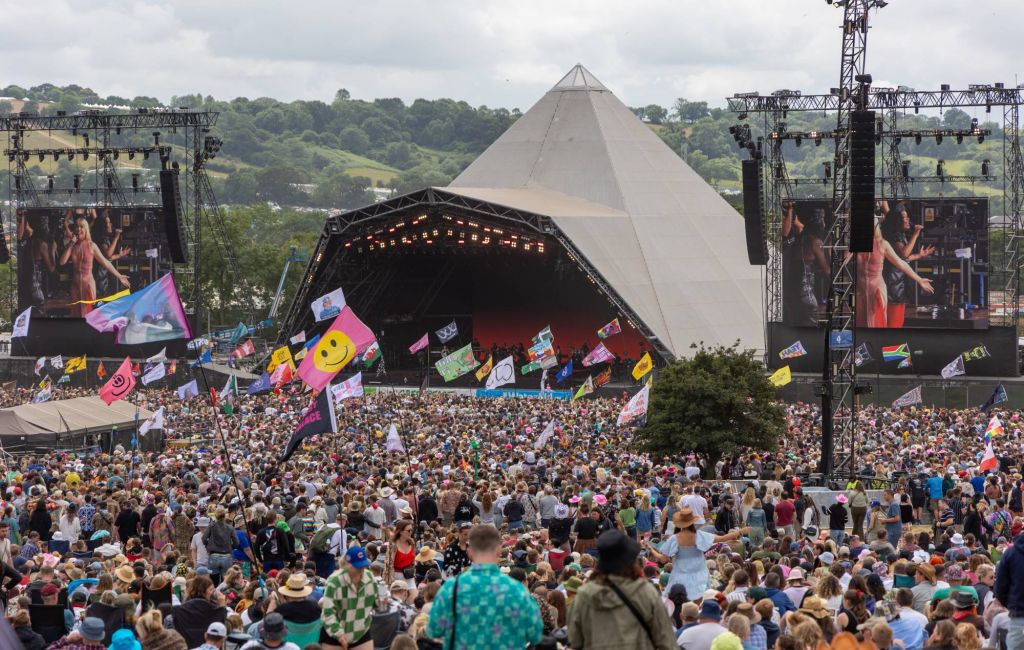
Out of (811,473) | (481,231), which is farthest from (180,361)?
(811,473)

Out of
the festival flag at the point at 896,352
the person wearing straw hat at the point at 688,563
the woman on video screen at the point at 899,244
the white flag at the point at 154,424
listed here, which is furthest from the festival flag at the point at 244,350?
the person wearing straw hat at the point at 688,563

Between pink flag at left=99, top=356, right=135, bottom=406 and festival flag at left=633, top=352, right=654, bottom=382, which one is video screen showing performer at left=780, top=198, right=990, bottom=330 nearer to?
festival flag at left=633, top=352, right=654, bottom=382

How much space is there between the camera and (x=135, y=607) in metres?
12.4

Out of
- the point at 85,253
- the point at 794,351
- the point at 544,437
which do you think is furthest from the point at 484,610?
the point at 85,253

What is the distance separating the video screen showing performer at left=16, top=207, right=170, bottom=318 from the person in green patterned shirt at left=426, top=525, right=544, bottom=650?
50.9 metres

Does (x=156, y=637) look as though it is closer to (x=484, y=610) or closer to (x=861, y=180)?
(x=484, y=610)

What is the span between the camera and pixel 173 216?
53188 millimetres

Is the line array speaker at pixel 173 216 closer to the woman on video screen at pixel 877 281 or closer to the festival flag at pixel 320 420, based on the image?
the woman on video screen at pixel 877 281

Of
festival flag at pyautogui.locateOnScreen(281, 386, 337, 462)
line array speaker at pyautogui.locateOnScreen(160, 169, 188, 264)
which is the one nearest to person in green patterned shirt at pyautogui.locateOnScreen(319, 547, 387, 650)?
festival flag at pyautogui.locateOnScreen(281, 386, 337, 462)

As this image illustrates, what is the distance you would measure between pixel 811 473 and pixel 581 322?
30.8 meters

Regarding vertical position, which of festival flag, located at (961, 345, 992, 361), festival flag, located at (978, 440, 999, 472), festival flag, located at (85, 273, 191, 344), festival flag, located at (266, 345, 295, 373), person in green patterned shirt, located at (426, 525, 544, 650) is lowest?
festival flag, located at (961, 345, 992, 361)

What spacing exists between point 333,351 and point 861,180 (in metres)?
9.91

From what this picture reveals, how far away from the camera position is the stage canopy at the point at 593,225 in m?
53.5

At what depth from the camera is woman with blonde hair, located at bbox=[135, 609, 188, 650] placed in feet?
34.2
